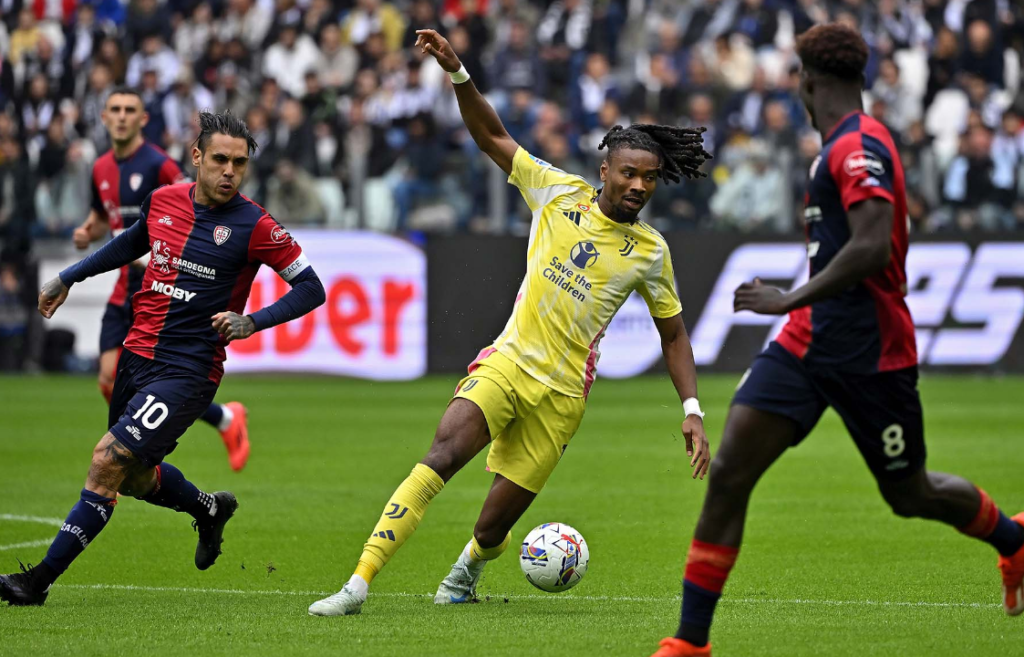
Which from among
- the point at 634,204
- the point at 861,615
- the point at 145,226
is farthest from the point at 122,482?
the point at 861,615

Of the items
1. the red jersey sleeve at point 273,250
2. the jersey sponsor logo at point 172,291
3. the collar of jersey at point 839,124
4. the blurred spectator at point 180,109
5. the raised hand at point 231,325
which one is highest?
the blurred spectator at point 180,109

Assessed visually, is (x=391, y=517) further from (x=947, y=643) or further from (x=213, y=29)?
(x=213, y=29)

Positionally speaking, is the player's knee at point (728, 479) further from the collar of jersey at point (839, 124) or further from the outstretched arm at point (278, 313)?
the outstretched arm at point (278, 313)

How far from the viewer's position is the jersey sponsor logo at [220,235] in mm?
7492

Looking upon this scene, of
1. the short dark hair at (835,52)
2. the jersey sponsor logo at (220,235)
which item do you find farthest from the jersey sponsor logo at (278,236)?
the short dark hair at (835,52)

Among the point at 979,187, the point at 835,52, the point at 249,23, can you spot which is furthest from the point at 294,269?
the point at 249,23

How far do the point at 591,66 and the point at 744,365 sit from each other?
530cm

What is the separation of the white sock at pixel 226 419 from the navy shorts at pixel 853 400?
6490 millimetres

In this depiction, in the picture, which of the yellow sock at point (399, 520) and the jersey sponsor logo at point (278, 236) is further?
the jersey sponsor logo at point (278, 236)

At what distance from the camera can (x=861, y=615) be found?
6.88 meters

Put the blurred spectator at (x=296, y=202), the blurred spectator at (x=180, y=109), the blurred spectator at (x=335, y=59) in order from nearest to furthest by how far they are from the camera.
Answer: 1. the blurred spectator at (x=296, y=202)
2. the blurred spectator at (x=180, y=109)
3. the blurred spectator at (x=335, y=59)

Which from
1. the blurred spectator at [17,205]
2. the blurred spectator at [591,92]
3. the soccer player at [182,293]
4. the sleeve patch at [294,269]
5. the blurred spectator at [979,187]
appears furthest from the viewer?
the blurred spectator at [591,92]

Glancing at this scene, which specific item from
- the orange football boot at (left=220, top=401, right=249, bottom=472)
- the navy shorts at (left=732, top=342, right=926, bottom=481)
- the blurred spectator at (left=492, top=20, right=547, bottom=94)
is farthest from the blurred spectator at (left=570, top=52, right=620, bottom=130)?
the navy shorts at (left=732, top=342, right=926, bottom=481)

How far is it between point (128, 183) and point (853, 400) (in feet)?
22.6
